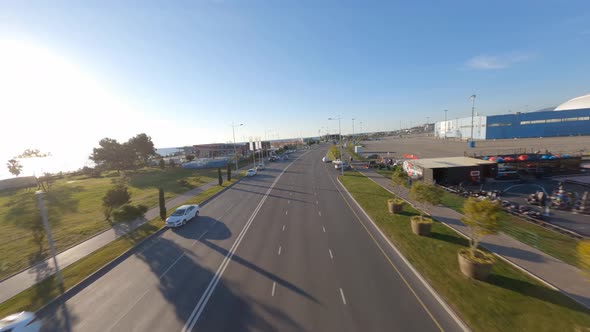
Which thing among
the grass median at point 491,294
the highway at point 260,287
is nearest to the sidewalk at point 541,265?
the grass median at point 491,294

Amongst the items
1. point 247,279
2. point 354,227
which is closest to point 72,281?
point 247,279

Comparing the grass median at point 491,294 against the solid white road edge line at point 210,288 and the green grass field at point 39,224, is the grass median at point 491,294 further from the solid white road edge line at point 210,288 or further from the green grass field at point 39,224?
the green grass field at point 39,224

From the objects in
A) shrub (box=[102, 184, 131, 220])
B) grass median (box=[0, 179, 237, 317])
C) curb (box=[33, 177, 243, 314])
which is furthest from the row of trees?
curb (box=[33, 177, 243, 314])

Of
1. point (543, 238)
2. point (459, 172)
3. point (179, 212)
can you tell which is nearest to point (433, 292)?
point (543, 238)

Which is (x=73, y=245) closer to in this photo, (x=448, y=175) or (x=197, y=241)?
(x=197, y=241)

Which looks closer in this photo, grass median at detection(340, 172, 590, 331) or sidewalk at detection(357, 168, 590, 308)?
grass median at detection(340, 172, 590, 331)

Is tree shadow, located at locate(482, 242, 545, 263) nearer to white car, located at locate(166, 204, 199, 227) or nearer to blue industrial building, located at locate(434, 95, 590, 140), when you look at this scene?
white car, located at locate(166, 204, 199, 227)

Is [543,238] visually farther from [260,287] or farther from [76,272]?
[76,272]
